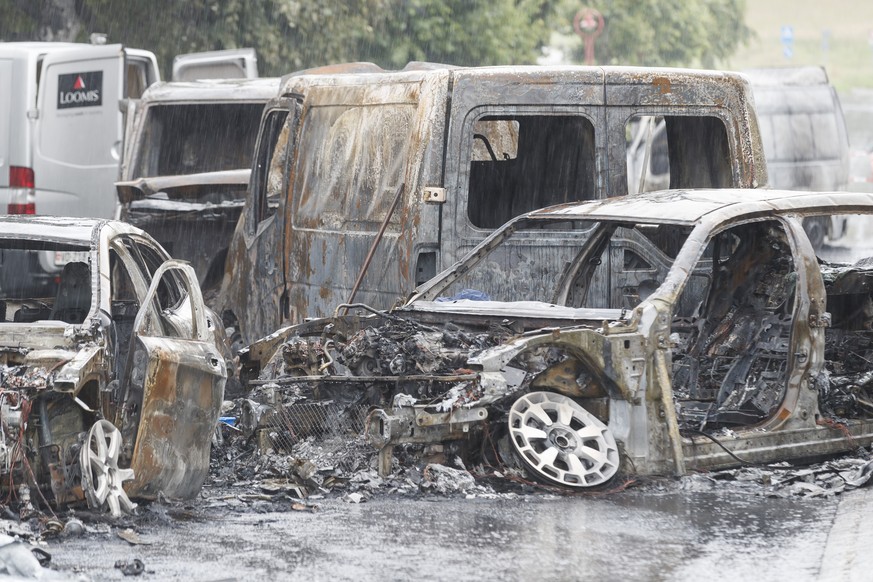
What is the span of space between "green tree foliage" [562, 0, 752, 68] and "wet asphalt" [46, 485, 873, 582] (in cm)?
2906

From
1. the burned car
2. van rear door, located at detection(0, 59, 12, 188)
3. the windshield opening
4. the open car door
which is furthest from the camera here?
van rear door, located at detection(0, 59, 12, 188)

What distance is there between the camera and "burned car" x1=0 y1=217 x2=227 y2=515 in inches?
259

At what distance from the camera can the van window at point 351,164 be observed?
31.8 ft

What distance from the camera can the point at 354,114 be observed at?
10.2 m

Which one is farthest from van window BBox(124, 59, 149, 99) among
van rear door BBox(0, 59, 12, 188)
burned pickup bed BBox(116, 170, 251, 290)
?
burned pickup bed BBox(116, 170, 251, 290)

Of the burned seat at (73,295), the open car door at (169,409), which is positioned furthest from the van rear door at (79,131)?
the open car door at (169,409)

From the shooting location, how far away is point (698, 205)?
26.5ft

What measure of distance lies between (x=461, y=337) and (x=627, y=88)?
253 centimetres

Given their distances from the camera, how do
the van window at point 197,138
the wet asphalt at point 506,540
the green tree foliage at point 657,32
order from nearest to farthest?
the wet asphalt at point 506,540 → the van window at point 197,138 → the green tree foliage at point 657,32

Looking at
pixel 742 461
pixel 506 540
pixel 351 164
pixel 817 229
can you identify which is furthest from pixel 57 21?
pixel 506 540

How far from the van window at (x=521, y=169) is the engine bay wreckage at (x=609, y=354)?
800mm

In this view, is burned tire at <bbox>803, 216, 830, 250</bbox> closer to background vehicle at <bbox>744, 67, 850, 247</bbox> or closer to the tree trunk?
background vehicle at <bbox>744, 67, 850, 247</bbox>

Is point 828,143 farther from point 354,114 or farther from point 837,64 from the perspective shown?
point 837,64

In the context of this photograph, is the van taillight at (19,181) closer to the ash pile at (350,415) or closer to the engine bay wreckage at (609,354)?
the engine bay wreckage at (609,354)
